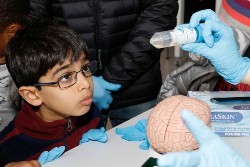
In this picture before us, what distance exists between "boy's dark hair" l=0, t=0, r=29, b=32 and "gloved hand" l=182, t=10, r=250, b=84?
2.48 feet

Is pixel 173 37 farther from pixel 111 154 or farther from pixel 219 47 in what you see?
pixel 111 154

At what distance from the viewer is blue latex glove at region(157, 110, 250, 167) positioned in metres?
0.68

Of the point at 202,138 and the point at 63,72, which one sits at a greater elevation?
the point at 202,138

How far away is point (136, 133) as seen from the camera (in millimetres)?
1260

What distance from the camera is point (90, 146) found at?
122 cm

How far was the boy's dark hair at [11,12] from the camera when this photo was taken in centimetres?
153

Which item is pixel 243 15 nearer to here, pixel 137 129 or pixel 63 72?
pixel 137 129

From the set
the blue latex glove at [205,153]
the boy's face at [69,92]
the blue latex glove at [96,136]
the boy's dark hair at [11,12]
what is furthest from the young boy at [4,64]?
the blue latex glove at [205,153]

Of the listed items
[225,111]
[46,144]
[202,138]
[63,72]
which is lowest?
[46,144]

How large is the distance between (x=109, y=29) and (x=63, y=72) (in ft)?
1.19

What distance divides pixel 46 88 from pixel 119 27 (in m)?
0.44

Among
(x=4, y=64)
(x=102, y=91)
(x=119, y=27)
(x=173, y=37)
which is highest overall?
(x=173, y=37)

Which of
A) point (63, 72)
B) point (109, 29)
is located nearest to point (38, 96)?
point (63, 72)

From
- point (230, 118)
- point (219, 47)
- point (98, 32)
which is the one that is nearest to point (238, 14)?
point (219, 47)
